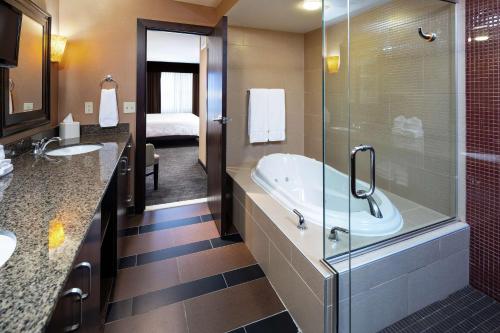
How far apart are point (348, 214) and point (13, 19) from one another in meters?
2.20

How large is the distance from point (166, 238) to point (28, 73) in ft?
5.33

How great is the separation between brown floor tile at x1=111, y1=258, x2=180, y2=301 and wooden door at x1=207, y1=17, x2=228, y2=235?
2.06 ft

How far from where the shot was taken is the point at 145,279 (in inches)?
74.7

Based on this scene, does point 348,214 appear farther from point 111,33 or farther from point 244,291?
point 111,33

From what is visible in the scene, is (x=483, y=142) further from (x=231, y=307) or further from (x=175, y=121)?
(x=175, y=121)

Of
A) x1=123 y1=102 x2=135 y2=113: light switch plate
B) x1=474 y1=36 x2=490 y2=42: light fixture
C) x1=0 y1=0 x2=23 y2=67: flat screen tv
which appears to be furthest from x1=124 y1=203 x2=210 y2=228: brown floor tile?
x1=474 y1=36 x2=490 y2=42: light fixture

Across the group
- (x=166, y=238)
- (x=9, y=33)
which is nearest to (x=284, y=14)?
(x=9, y=33)

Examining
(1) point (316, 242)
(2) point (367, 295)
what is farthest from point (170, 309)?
(2) point (367, 295)

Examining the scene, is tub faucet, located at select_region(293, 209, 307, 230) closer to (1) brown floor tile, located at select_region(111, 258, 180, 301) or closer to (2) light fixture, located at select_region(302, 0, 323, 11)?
(1) brown floor tile, located at select_region(111, 258, 180, 301)

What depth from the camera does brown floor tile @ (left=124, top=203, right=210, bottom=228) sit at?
2.83 metres

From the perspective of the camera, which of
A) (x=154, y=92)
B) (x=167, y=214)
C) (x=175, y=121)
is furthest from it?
(x=154, y=92)

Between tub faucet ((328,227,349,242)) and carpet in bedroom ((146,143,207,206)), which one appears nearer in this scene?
tub faucet ((328,227,349,242))

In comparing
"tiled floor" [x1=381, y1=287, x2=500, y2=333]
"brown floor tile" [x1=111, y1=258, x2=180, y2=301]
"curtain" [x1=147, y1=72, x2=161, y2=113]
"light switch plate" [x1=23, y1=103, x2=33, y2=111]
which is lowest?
"tiled floor" [x1=381, y1=287, x2=500, y2=333]

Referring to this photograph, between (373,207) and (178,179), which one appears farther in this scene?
(178,179)
